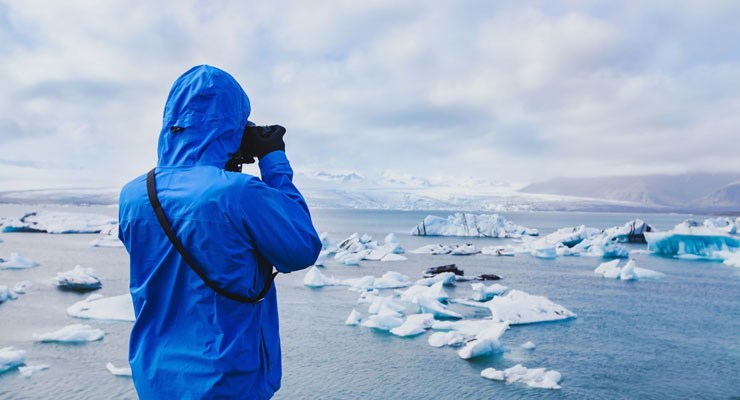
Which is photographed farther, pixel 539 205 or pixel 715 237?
pixel 539 205

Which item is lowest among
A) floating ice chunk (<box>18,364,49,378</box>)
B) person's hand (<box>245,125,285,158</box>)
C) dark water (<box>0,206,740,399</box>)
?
dark water (<box>0,206,740,399</box>)

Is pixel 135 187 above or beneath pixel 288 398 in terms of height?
above

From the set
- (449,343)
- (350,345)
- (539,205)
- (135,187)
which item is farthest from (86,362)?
(539,205)

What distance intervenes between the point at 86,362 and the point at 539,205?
17300 cm

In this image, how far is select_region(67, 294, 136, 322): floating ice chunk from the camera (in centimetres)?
1149

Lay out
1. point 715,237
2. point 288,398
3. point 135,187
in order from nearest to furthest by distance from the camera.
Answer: point 135,187, point 288,398, point 715,237

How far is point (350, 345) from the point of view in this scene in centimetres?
996

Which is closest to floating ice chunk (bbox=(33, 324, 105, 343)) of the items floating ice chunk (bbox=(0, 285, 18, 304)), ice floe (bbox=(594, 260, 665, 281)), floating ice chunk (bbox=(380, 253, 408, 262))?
floating ice chunk (bbox=(0, 285, 18, 304))

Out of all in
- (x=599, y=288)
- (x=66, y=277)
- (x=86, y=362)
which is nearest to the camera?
(x=86, y=362)

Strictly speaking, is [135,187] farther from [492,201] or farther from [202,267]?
[492,201]

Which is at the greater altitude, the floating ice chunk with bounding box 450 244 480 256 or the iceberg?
the iceberg

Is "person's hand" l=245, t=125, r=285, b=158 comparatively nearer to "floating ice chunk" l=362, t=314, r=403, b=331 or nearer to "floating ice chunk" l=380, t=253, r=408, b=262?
"floating ice chunk" l=362, t=314, r=403, b=331

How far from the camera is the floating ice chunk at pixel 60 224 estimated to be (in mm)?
44156

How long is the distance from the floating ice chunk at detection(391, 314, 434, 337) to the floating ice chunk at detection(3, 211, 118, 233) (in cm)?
3853
